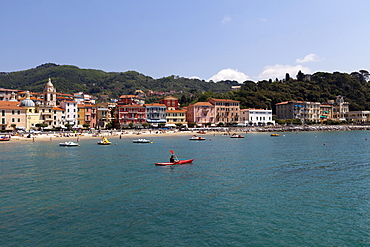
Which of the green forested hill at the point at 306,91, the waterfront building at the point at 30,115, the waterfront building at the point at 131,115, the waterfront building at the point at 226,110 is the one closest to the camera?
the waterfront building at the point at 30,115

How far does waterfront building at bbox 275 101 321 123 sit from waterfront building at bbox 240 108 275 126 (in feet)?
43.6

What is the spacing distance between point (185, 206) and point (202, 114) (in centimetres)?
9701

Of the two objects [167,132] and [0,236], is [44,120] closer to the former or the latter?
[167,132]

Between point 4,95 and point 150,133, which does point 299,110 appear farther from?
point 4,95

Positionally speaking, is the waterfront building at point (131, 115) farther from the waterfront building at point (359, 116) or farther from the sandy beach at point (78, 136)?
the waterfront building at point (359, 116)

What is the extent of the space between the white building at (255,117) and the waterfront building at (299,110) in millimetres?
13280

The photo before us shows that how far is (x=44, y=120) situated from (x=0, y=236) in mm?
87557

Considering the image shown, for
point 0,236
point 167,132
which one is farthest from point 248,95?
point 0,236

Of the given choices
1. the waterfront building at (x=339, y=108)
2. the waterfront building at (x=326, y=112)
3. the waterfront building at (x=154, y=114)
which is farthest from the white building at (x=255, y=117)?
the waterfront building at (x=339, y=108)

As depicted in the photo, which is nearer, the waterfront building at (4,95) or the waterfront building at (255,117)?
the waterfront building at (4,95)

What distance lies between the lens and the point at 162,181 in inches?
928

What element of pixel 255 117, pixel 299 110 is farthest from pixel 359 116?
pixel 255 117

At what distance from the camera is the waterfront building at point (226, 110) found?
116562 millimetres

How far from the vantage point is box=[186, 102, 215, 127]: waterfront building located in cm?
11250
